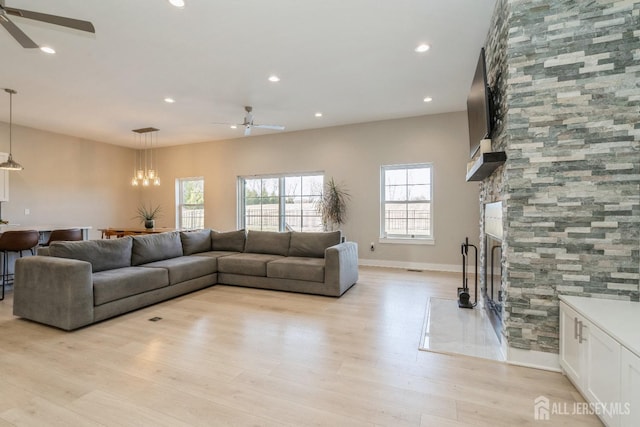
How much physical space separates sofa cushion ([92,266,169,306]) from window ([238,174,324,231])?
360 centimetres

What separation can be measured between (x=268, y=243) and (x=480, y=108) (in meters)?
3.65

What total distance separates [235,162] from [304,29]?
5.07 metres

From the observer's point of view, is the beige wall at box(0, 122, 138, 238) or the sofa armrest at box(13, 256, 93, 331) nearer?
the sofa armrest at box(13, 256, 93, 331)

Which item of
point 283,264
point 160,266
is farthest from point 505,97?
point 160,266

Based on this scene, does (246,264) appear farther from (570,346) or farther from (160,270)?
(570,346)

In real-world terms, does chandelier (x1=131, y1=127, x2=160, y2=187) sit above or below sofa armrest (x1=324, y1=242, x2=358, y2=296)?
above

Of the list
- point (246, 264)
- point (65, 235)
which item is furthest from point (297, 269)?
point (65, 235)

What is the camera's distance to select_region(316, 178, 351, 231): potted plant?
20.9 feet

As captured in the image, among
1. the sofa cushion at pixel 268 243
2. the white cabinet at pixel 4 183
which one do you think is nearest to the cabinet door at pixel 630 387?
the sofa cushion at pixel 268 243

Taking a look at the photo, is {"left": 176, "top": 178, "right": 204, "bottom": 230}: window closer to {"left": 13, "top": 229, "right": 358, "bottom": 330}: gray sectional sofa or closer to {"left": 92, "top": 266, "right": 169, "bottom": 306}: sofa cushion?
{"left": 13, "top": 229, "right": 358, "bottom": 330}: gray sectional sofa

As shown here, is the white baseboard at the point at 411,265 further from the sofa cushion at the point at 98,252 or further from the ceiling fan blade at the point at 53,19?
the ceiling fan blade at the point at 53,19

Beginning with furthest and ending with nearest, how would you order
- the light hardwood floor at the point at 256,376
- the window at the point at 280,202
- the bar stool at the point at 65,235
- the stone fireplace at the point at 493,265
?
1. the window at the point at 280,202
2. the bar stool at the point at 65,235
3. the stone fireplace at the point at 493,265
4. the light hardwood floor at the point at 256,376

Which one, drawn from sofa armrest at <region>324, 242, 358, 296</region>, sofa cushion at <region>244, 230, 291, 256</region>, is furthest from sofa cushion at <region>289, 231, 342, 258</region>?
sofa armrest at <region>324, 242, 358, 296</region>

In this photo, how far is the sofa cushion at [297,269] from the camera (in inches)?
163
